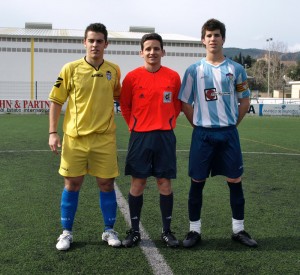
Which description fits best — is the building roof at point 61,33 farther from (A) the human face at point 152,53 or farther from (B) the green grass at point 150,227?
(A) the human face at point 152,53

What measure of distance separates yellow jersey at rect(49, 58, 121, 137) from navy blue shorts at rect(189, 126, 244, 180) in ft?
2.48

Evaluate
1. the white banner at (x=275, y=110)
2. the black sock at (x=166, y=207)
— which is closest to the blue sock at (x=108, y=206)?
the black sock at (x=166, y=207)

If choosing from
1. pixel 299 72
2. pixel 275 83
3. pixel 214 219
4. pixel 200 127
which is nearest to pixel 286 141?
pixel 214 219

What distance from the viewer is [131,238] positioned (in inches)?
137

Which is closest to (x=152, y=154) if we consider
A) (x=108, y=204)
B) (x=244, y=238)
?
(x=108, y=204)

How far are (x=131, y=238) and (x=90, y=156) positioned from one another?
0.74 meters

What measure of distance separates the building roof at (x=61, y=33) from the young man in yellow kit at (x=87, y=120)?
30433 millimetres

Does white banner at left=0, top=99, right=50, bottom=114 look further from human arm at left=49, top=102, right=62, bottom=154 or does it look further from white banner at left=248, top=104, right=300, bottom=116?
human arm at left=49, top=102, right=62, bottom=154

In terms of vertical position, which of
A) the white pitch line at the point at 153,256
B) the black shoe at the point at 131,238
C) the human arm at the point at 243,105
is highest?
the human arm at the point at 243,105

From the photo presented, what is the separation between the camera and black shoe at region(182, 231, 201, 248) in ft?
11.3

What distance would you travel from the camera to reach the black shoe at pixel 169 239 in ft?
11.3

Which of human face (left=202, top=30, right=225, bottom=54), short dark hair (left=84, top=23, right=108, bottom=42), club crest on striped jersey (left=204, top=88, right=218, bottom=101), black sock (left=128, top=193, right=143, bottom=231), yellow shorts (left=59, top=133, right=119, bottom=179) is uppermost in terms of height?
short dark hair (left=84, top=23, right=108, bottom=42)

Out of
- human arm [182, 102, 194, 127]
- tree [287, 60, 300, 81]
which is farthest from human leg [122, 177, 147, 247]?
tree [287, 60, 300, 81]

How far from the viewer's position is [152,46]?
3.42 m
